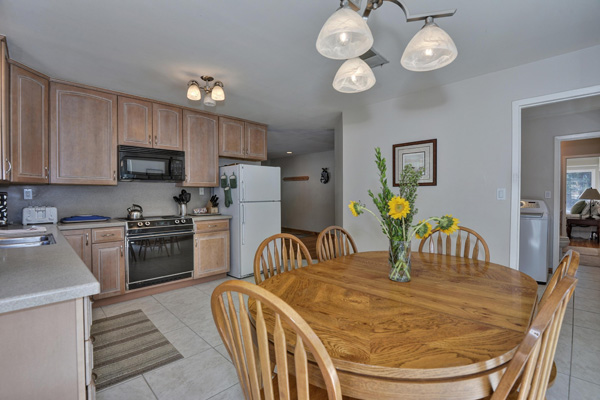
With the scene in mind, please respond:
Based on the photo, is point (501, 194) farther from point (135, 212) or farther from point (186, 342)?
point (135, 212)

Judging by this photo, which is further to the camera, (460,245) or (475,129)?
(475,129)

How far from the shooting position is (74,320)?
0.93 m

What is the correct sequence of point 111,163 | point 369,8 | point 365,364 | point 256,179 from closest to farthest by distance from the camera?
point 365,364 < point 369,8 < point 111,163 < point 256,179

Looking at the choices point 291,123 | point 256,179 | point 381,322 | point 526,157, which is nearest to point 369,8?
point 381,322

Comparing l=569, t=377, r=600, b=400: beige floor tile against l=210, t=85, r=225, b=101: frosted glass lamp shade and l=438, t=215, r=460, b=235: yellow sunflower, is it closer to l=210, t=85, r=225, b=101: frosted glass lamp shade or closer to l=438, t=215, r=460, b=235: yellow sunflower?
l=438, t=215, r=460, b=235: yellow sunflower

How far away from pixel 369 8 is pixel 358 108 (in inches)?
97.6

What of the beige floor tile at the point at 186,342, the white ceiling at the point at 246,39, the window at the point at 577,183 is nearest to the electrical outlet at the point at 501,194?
the white ceiling at the point at 246,39

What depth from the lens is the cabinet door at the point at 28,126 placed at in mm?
2260

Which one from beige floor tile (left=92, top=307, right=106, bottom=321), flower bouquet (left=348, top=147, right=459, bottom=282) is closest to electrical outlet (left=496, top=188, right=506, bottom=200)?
flower bouquet (left=348, top=147, right=459, bottom=282)

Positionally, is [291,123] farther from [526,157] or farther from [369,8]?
[526,157]

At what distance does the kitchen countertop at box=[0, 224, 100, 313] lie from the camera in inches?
32.3

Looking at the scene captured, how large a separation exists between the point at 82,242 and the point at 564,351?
4078 mm

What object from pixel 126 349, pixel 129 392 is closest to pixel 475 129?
pixel 129 392

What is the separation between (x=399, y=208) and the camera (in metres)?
1.29
